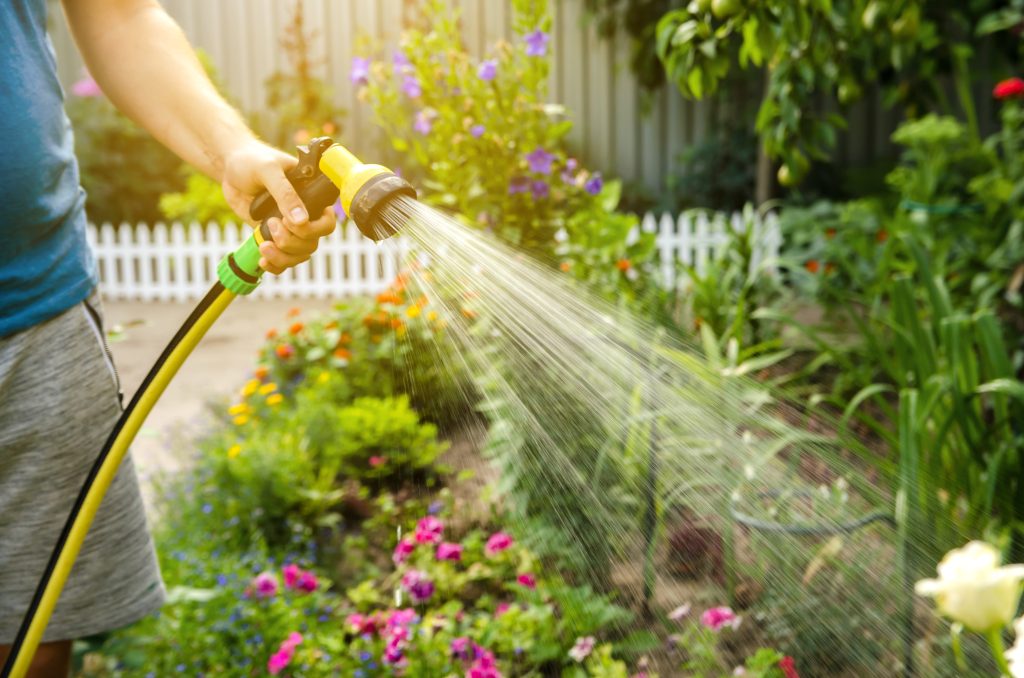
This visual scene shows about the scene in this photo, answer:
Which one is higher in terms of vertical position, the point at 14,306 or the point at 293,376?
the point at 14,306

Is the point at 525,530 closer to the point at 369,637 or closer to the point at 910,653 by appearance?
the point at 369,637

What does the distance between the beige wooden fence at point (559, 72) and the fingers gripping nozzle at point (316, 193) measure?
23.5ft

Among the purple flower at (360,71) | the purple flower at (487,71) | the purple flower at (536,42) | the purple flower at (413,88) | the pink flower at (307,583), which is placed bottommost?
the pink flower at (307,583)

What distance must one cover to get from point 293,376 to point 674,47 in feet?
7.81

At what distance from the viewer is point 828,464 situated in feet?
8.10

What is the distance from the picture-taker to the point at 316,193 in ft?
3.36

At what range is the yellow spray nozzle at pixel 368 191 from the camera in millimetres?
915

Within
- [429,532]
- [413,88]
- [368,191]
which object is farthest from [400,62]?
[368,191]

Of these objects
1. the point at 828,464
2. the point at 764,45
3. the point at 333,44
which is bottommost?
the point at 828,464

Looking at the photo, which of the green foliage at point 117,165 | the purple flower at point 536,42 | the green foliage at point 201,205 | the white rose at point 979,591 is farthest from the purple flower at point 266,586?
the green foliage at point 117,165

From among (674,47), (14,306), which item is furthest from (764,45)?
(14,306)

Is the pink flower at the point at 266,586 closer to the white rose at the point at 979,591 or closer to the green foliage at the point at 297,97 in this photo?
the white rose at the point at 979,591

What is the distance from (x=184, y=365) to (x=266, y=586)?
3.15 meters

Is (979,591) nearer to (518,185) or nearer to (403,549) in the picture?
(403,549)
